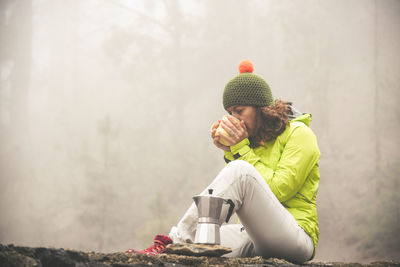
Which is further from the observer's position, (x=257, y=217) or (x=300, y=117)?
(x=300, y=117)

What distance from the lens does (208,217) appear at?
142 centimetres

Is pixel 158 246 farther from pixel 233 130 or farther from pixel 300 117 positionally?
pixel 300 117

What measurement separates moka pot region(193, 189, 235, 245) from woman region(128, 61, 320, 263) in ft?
0.16

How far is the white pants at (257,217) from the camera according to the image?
4.86ft

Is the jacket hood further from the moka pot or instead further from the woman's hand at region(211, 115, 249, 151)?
the moka pot

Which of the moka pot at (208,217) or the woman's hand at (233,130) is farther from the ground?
the woman's hand at (233,130)

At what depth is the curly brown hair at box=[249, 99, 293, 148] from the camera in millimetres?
1832

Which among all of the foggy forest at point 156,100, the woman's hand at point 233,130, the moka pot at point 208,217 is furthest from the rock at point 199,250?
the foggy forest at point 156,100

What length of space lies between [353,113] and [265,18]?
1560 millimetres

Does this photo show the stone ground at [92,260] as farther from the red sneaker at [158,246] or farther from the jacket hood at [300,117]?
the jacket hood at [300,117]

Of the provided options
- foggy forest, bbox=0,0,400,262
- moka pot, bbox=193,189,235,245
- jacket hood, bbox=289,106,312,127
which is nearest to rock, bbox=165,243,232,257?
moka pot, bbox=193,189,235,245

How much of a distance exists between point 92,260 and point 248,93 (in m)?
1.07

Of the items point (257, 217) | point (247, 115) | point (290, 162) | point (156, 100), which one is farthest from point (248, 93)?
point (156, 100)

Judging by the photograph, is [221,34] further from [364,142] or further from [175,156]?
[364,142]
